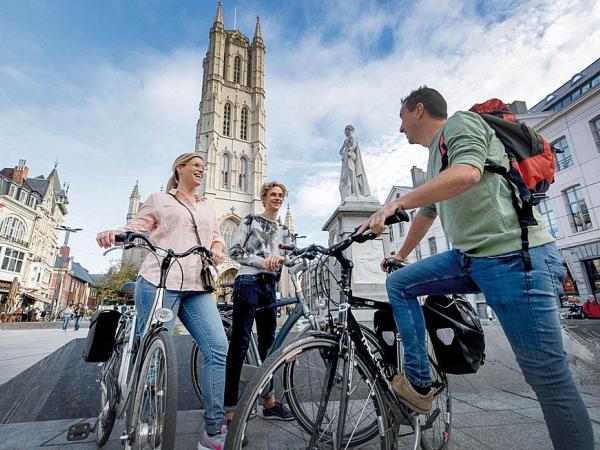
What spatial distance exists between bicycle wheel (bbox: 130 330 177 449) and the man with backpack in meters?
1.07

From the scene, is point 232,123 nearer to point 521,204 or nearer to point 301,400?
point 301,400

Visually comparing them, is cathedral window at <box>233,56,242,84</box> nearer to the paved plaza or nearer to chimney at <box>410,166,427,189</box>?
chimney at <box>410,166,427,189</box>

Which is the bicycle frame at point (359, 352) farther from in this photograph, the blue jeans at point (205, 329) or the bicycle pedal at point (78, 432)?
the bicycle pedal at point (78, 432)

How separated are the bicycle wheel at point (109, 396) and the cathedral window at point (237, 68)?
157 feet

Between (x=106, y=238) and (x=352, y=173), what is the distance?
568cm

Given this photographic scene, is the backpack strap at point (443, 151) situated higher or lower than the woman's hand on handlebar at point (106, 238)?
higher

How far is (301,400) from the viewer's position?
1817 mm

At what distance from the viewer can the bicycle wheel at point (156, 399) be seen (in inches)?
53.5

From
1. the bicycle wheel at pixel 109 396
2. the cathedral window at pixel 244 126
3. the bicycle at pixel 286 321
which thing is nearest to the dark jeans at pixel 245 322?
the bicycle at pixel 286 321

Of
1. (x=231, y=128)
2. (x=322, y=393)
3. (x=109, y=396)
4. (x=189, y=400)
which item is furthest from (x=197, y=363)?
(x=231, y=128)

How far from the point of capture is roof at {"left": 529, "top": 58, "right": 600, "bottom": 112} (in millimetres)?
16152

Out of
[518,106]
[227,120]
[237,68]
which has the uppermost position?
[237,68]

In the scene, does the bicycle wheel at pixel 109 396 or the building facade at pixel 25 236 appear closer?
the bicycle wheel at pixel 109 396

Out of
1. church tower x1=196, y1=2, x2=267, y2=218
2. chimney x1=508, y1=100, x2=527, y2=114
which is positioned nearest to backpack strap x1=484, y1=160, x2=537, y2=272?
chimney x1=508, y1=100, x2=527, y2=114
